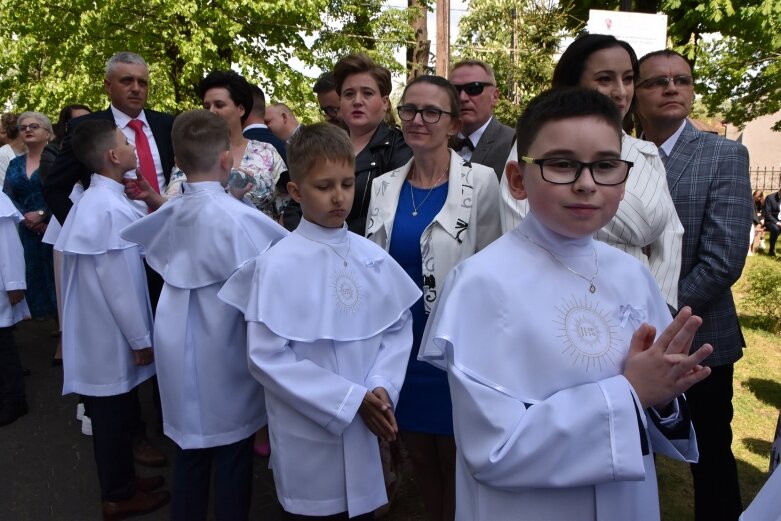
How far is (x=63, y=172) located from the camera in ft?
13.2

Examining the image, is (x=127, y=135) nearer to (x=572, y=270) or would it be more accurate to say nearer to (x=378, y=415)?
(x=378, y=415)

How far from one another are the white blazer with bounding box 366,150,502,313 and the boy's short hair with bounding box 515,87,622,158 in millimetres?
982

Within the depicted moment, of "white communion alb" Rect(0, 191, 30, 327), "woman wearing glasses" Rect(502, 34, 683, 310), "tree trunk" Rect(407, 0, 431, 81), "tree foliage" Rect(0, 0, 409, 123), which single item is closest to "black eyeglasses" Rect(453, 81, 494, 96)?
"woman wearing glasses" Rect(502, 34, 683, 310)

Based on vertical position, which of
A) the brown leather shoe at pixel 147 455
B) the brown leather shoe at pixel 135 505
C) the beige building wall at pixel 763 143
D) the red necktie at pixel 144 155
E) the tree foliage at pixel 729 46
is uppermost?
the tree foliage at pixel 729 46

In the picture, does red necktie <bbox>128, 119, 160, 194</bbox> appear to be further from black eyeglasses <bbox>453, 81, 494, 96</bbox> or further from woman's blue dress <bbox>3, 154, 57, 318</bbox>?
woman's blue dress <bbox>3, 154, 57, 318</bbox>

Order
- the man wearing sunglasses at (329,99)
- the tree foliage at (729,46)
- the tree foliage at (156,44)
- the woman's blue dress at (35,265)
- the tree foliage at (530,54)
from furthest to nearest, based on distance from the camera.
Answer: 1. the tree foliage at (530,54)
2. the tree foliage at (156,44)
3. the tree foliage at (729,46)
4. the woman's blue dress at (35,265)
5. the man wearing sunglasses at (329,99)

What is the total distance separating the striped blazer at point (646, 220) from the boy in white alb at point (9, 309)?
4.30 metres

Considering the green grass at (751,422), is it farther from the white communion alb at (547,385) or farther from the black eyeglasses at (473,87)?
the black eyeglasses at (473,87)

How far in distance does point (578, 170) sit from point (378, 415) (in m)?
1.21

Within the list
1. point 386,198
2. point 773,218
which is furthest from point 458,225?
point 773,218

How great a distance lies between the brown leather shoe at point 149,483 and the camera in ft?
12.1

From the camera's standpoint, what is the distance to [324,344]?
7.67 ft

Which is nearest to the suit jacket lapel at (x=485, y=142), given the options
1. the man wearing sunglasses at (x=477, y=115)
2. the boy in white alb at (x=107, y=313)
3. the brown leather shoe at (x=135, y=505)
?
the man wearing sunglasses at (x=477, y=115)

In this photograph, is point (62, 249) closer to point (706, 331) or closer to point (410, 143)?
point (410, 143)
